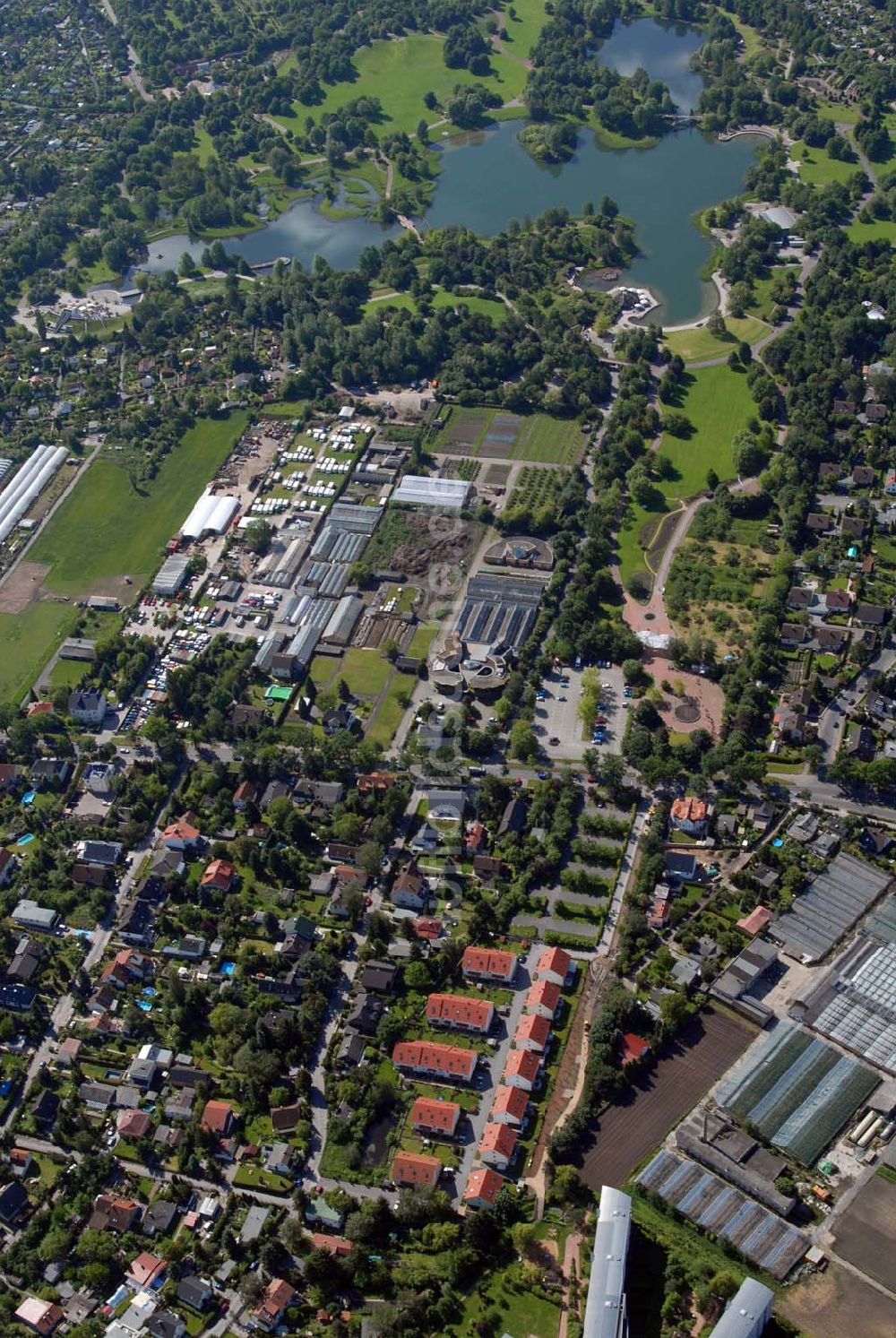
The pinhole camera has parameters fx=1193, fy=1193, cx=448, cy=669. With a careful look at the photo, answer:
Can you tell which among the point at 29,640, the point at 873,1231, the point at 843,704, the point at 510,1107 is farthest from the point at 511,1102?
the point at 29,640

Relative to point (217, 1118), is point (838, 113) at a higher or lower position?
higher

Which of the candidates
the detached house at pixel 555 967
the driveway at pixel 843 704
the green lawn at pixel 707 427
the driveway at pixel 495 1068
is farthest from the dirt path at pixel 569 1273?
the green lawn at pixel 707 427

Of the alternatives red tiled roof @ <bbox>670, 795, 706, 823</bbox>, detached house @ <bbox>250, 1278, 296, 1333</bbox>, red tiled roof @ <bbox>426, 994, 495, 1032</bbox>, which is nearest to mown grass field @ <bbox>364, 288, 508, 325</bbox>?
red tiled roof @ <bbox>670, 795, 706, 823</bbox>

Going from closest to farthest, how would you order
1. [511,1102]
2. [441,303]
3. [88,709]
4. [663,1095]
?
[511,1102] → [663,1095] → [88,709] → [441,303]

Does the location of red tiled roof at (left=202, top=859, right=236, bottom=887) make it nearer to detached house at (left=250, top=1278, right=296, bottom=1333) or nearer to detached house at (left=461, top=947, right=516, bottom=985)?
detached house at (left=461, top=947, right=516, bottom=985)

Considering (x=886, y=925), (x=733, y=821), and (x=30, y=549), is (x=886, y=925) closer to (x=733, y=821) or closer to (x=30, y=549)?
(x=733, y=821)

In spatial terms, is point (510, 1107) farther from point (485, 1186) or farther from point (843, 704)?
point (843, 704)

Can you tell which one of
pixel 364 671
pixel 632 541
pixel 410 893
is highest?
pixel 632 541
